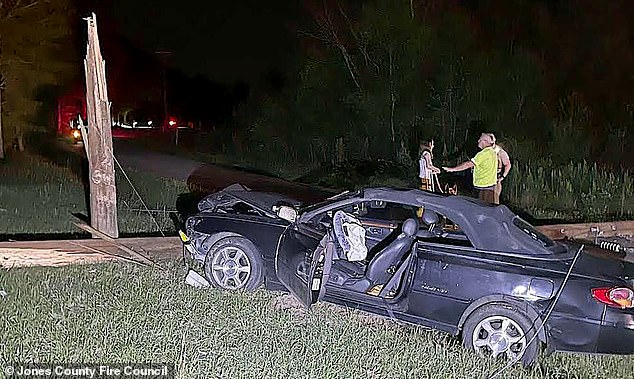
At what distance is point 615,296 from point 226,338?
121 inches

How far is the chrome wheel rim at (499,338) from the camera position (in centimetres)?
629

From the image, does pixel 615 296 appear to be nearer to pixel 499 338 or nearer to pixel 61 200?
pixel 499 338

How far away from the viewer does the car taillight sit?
20.1 ft

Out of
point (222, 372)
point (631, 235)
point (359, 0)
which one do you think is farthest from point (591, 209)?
point (359, 0)

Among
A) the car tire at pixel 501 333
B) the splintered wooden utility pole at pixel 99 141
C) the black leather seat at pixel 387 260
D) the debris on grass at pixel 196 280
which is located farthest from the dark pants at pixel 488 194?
the car tire at pixel 501 333

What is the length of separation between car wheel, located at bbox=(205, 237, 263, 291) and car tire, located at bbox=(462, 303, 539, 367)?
8.13ft

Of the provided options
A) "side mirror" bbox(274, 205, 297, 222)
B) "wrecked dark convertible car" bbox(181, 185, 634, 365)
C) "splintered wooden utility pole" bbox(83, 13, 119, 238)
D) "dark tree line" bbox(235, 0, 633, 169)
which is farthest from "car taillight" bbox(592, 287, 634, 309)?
"dark tree line" bbox(235, 0, 633, 169)

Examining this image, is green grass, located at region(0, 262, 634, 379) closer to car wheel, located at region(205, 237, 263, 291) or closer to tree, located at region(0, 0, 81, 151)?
car wheel, located at region(205, 237, 263, 291)

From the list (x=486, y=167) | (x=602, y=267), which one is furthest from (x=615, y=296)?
(x=486, y=167)

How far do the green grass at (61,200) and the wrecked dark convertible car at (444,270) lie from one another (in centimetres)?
490

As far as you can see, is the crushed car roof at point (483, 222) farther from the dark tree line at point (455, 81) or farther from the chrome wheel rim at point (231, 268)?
the dark tree line at point (455, 81)

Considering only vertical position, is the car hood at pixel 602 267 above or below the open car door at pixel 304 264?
above

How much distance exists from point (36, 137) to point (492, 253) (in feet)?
130

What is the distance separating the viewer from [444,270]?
6598 millimetres
